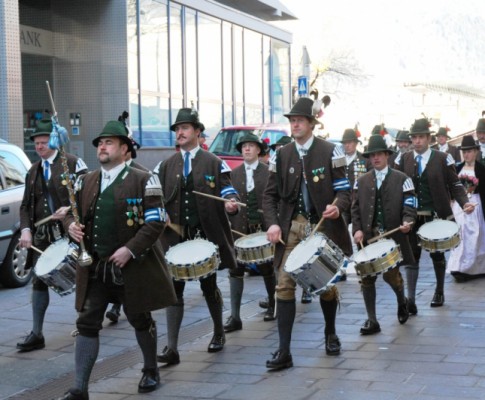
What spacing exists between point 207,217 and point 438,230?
3.02 meters

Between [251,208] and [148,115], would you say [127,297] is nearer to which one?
[251,208]

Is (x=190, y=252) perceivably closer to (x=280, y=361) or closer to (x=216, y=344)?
(x=216, y=344)

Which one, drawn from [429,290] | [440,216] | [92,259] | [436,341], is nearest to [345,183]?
[436,341]

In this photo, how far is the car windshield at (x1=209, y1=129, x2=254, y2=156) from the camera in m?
18.9

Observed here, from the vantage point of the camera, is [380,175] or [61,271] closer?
[61,271]

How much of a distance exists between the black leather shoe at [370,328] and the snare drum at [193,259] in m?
1.68

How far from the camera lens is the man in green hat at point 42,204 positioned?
26.8 feet

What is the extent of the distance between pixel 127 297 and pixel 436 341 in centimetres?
306

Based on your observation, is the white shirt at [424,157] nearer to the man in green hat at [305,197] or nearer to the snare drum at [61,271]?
the man in green hat at [305,197]

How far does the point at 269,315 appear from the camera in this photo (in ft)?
31.2

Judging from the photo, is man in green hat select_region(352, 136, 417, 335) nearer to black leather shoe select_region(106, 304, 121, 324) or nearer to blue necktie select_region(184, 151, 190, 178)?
blue necktie select_region(184, 151, 190, 178)

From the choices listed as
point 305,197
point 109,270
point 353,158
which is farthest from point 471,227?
point 109,270

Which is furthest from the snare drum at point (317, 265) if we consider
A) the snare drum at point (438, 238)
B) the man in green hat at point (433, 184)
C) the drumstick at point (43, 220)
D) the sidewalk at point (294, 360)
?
the man in green hat at point (433, 184)

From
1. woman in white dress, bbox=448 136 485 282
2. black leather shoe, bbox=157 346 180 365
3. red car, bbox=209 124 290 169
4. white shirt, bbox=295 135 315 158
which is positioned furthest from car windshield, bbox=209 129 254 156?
black leather shoe, bbox=157 346 180 365
